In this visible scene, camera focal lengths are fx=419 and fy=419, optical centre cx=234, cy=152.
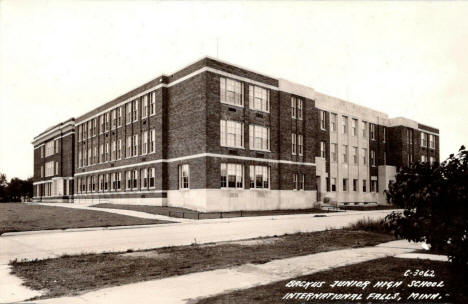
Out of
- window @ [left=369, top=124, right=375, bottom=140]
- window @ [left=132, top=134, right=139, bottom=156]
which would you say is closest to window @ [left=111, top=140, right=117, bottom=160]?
window @ [left=132, top=134, right=139, bottom=156]

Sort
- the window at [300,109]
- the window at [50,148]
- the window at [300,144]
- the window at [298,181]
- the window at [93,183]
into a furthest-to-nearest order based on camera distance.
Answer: the window at [50,148], the window at [93,183], the window at [300,109], the window at [300,144], the window at [298,181]

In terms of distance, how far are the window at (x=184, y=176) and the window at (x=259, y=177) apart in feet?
20.0

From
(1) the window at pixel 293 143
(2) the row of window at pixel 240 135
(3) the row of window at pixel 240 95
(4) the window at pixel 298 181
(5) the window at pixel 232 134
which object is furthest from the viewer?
(1) the window at pixel 293 143

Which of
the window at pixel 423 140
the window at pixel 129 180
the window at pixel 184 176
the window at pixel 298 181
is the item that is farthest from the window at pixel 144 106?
the window at pixel 423 140

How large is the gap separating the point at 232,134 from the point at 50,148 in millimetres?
51725

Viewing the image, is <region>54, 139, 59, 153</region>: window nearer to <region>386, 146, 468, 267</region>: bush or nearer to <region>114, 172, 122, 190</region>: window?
<region>114, 172, 122, 190</region>: window

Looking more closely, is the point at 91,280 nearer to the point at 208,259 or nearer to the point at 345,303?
the point at 208,259

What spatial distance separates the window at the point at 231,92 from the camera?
3844 cm

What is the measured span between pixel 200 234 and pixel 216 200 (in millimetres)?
17570

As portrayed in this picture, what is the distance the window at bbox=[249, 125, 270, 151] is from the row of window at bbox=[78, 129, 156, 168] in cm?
1056

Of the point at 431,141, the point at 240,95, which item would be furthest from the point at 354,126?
the point at 240,95

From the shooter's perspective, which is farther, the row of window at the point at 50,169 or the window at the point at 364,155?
the row of window at the point at 50,169

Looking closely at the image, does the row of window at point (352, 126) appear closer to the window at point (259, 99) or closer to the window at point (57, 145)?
the window at point (259, 99)

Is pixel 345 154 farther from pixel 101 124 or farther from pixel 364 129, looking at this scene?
pixel 101 124
